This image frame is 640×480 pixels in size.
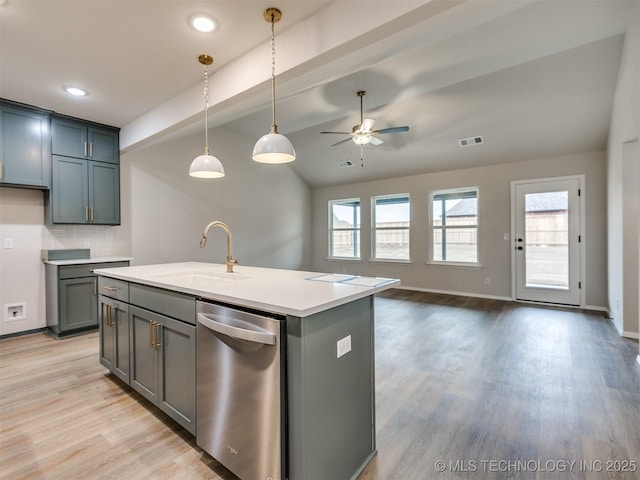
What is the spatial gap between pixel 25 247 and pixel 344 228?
591 cm

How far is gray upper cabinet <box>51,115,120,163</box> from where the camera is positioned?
377cm

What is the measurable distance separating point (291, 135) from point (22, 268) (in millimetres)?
4480

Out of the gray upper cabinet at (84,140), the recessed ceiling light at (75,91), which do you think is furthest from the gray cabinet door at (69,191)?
the recessed ceiling light at (75,91)

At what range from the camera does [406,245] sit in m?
6.91

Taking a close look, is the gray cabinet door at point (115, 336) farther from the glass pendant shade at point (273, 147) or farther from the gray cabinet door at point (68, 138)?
the gray cabinet door at point (68, 138)

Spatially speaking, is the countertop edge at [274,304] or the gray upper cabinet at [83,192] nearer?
the countertop edge at [274,304]

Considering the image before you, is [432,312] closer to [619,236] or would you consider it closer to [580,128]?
[619,236]

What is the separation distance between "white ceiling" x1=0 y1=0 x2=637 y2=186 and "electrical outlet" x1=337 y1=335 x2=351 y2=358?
1.77 metres

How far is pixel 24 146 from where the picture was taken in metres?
3.53

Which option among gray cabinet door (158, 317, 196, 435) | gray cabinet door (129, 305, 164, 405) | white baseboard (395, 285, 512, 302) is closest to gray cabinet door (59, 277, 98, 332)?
gray cabinet door (129, 305, 164, 405)

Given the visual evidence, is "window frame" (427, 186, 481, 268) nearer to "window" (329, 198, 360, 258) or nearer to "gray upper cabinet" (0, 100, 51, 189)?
"window" (329, 198, 360, 258)

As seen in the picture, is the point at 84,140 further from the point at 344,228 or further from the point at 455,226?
the point at 455,226

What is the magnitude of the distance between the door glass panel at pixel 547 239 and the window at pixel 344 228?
3547mm

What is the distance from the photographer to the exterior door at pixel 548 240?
16.5 feet
